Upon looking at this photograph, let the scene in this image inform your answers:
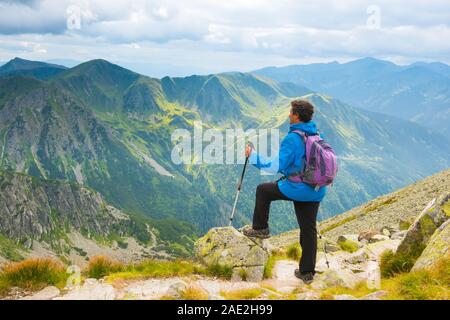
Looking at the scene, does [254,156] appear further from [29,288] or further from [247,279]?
[29,288]

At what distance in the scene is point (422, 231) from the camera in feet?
40.4

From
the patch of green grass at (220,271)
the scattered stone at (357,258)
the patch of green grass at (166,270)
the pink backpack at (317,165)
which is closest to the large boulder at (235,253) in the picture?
the patch of green grass at (220,271)

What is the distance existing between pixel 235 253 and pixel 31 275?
597cm

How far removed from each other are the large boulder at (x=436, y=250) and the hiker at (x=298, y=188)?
2.91m

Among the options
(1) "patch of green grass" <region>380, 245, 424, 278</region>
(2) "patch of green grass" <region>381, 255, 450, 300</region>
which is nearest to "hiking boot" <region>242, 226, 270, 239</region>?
(1) "patch of green grass" <region>380, 245, 424, 278</region>

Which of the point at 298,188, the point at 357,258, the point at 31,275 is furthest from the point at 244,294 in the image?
the point at 357,258
